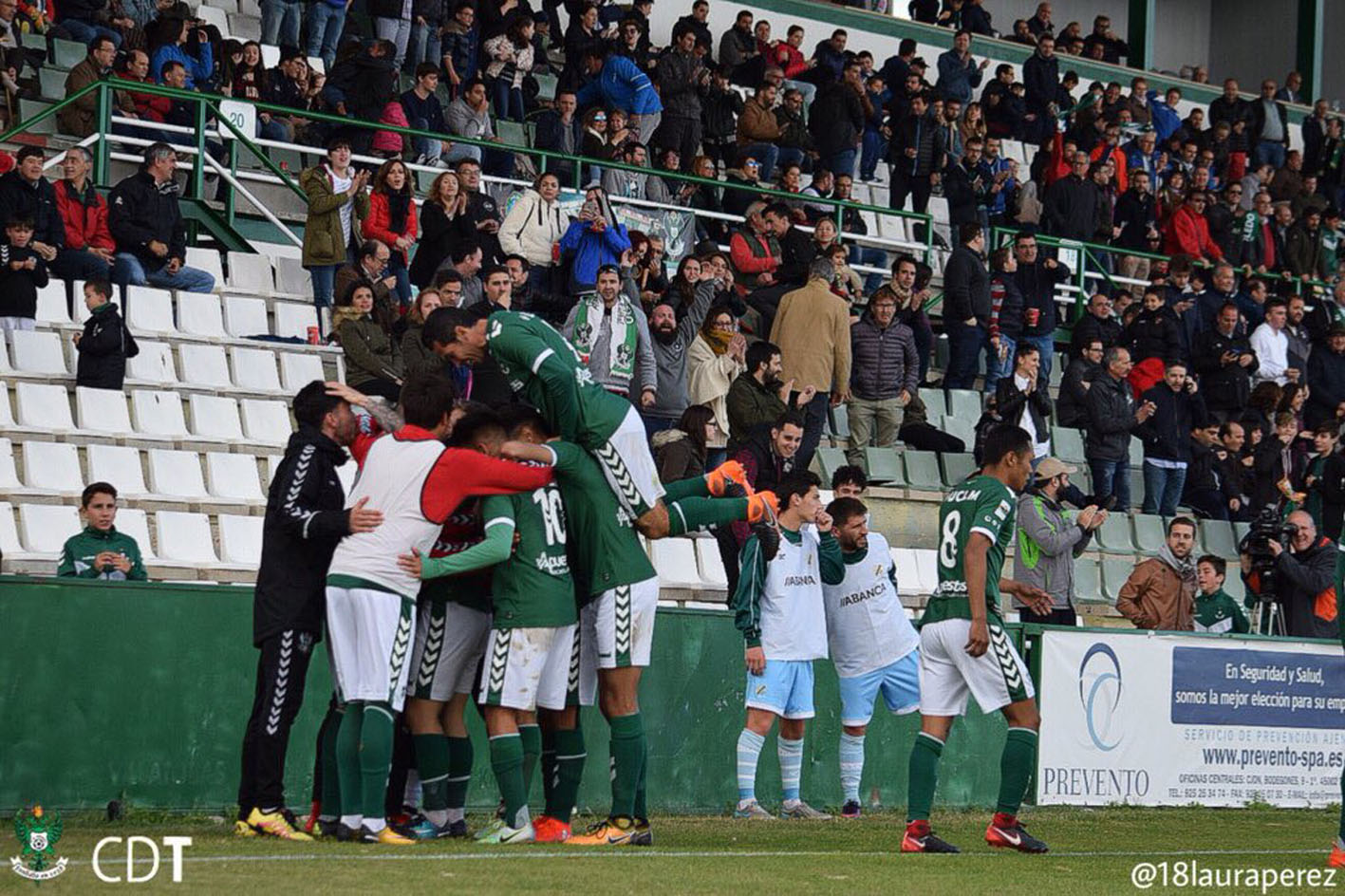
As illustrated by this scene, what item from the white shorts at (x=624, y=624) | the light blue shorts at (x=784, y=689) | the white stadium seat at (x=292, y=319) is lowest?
the light blue shorts at (x=784, y=689)

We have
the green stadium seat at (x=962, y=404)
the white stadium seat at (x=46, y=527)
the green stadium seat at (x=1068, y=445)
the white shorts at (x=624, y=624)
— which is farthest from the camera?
the green stadium seat at (x=1068, y=445)

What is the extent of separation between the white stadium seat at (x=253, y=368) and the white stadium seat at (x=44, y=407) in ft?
5.63

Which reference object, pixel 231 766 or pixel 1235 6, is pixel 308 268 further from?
pixel 1235 6

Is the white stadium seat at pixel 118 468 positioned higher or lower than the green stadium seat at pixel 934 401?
lower

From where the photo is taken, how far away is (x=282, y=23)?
21.2 meters

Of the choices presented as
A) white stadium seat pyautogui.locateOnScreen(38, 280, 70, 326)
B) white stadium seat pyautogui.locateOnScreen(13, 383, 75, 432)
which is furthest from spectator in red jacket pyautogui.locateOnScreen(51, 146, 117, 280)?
white stadium seat pyautogui.locateOnScreen(13, 383, 75, 432)

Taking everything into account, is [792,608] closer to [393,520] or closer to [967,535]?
[967,535]

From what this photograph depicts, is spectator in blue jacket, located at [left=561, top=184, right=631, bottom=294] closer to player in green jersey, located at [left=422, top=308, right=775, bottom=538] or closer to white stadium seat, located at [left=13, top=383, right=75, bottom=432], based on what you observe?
white stadium seat, located at [left=13, top=383, right=75, bottom=432]

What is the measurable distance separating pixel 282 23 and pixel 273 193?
9.43 ft

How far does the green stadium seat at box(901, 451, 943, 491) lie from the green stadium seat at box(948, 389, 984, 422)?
130cm

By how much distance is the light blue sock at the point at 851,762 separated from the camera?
12.7m

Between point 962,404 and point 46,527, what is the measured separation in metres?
10.2

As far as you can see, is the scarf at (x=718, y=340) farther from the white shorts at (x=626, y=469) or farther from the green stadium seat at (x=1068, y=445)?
the white shorts at (x=626, y=469)

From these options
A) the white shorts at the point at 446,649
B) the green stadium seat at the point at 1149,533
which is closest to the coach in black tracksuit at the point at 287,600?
the white shorts at the point at 446,649
